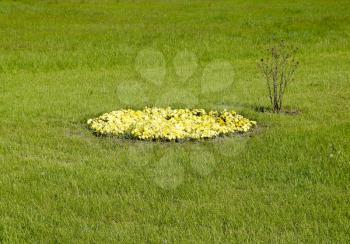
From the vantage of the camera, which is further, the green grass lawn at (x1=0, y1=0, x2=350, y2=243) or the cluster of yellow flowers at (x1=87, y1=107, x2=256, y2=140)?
the cluster of yellow flowers at (x1=87, y1=107, x2=256, y2=140)

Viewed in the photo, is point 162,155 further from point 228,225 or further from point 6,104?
point 6,104

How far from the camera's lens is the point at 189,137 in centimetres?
1086

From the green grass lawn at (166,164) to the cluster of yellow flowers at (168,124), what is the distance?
1.03ft

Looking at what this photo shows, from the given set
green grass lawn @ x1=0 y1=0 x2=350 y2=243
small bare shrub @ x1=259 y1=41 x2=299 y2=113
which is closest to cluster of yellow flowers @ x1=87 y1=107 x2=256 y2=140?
green grass lawn @ x1=0 y1=0 x2=350 y2=243

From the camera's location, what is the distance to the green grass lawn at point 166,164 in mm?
7074

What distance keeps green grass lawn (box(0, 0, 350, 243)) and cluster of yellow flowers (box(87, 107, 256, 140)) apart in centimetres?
31

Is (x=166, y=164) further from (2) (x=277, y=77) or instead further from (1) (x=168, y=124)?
(2) (x=277, y=77)

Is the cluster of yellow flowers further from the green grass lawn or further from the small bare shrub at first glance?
the small bare shrub

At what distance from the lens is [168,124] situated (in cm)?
1139

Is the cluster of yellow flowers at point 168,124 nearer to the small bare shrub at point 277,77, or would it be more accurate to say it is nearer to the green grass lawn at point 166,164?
the green grass lawn at point 166,164

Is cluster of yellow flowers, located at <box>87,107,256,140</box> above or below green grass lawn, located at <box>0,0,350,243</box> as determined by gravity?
above

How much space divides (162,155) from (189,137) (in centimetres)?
117

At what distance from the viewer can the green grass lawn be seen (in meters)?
7.07

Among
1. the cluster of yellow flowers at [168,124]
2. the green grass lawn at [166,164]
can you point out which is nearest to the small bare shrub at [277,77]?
the green grass lawn at [166,164]
